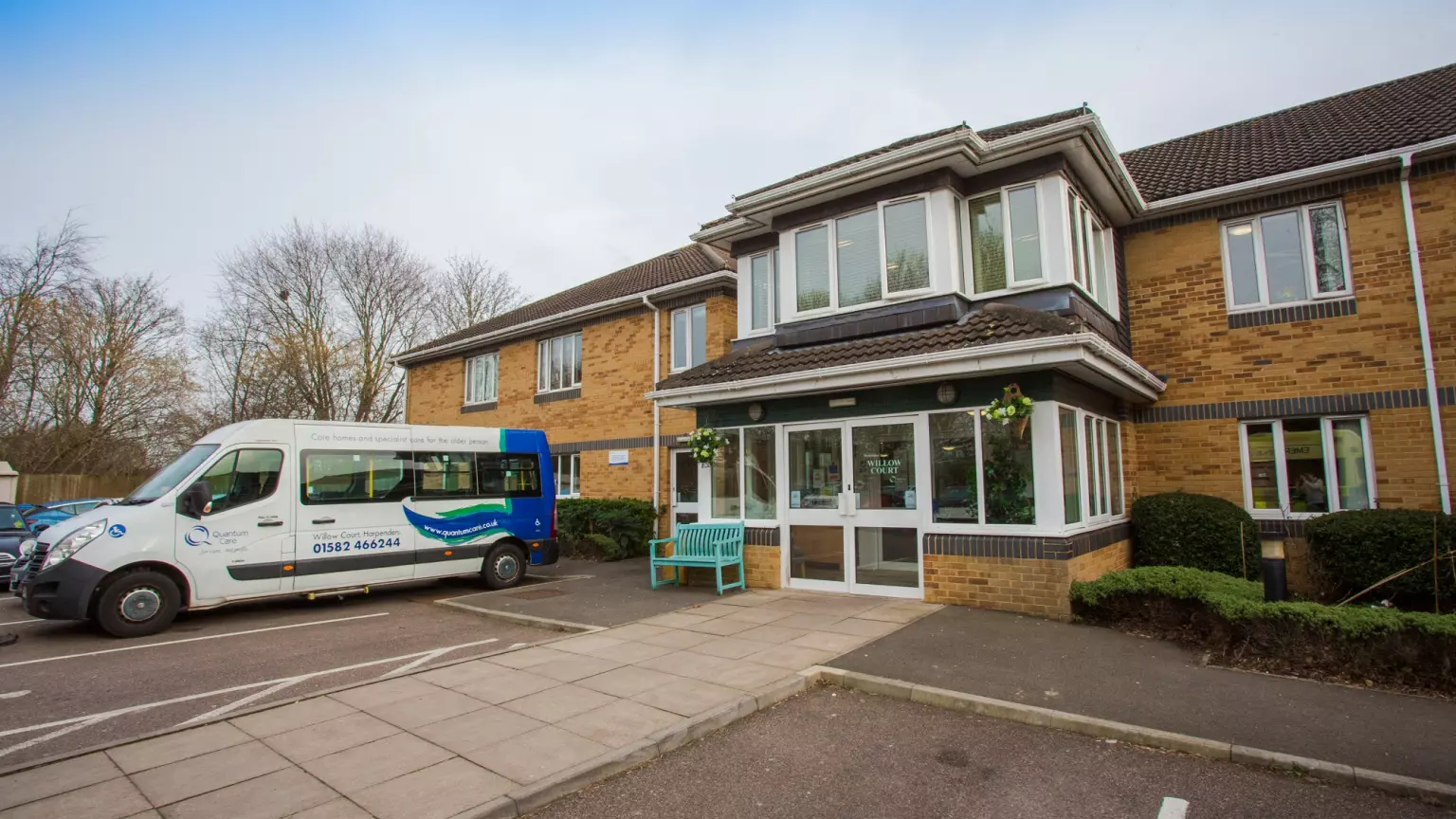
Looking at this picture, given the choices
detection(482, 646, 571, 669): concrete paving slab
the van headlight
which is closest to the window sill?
the van headlight

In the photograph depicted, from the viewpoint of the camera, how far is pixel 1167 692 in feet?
17.6

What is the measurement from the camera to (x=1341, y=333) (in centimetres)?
926

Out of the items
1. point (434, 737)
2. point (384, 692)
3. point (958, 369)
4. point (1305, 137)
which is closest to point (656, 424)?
point (958, 369)

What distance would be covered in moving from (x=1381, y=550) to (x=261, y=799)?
10.3 meters

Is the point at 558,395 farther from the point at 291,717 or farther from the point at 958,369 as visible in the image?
the point at 291,717

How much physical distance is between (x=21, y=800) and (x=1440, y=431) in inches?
506

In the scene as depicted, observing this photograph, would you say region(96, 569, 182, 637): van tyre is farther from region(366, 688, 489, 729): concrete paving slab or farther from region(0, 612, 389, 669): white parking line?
region(366, 688, 489, 729): concrete paving slab

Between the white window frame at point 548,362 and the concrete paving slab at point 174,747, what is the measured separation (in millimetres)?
12576

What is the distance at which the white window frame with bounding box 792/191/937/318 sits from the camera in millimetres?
9297

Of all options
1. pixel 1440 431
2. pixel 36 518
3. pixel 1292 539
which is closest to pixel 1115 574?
pixel 1292 539

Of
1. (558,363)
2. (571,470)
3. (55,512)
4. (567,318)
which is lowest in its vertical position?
(55,512)

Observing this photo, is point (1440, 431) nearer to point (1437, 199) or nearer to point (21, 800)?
point (1437, 199)

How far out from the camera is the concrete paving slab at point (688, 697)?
16.4 ft

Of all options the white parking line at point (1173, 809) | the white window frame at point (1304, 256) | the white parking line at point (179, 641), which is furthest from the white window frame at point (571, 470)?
the white parking line at point (1173, 809)
